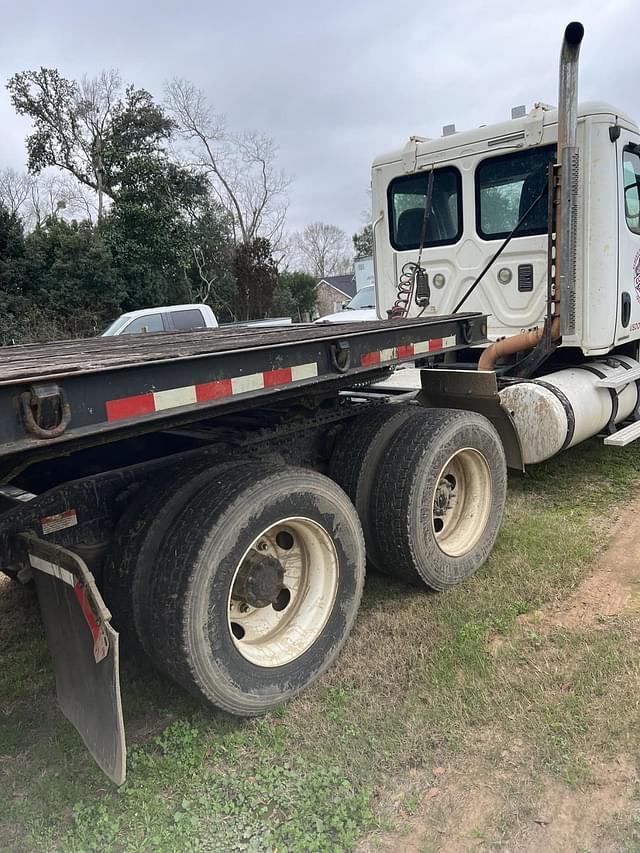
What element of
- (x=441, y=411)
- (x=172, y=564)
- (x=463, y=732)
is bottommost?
(x=463, y=732)

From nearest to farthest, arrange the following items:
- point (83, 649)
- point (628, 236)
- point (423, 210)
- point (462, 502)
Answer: point (83, 649) < point (462, 502) < point (628, 236) < point (423, 210)

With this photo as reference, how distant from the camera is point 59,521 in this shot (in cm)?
268

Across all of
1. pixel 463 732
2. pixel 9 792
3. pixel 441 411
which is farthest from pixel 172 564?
pixel 441 411

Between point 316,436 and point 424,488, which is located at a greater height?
point 316,436

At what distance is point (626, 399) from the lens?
19.8ft

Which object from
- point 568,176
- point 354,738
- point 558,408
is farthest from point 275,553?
A: point 568,176

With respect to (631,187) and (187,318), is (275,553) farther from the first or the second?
(187,318)

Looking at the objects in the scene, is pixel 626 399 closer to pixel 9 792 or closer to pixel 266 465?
pixel 266 465

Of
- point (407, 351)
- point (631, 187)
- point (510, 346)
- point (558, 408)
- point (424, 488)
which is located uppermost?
point (631, 187)

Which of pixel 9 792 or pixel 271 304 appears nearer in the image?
pixel 9 792

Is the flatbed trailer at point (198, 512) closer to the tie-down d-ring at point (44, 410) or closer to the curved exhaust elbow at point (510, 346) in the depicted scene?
the tie-down d-ring at point (44, 410)

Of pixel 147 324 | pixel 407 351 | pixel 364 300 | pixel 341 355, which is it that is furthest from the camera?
pixel 364 300

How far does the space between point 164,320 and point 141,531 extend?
8382 mm

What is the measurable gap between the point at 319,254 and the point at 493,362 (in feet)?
193
